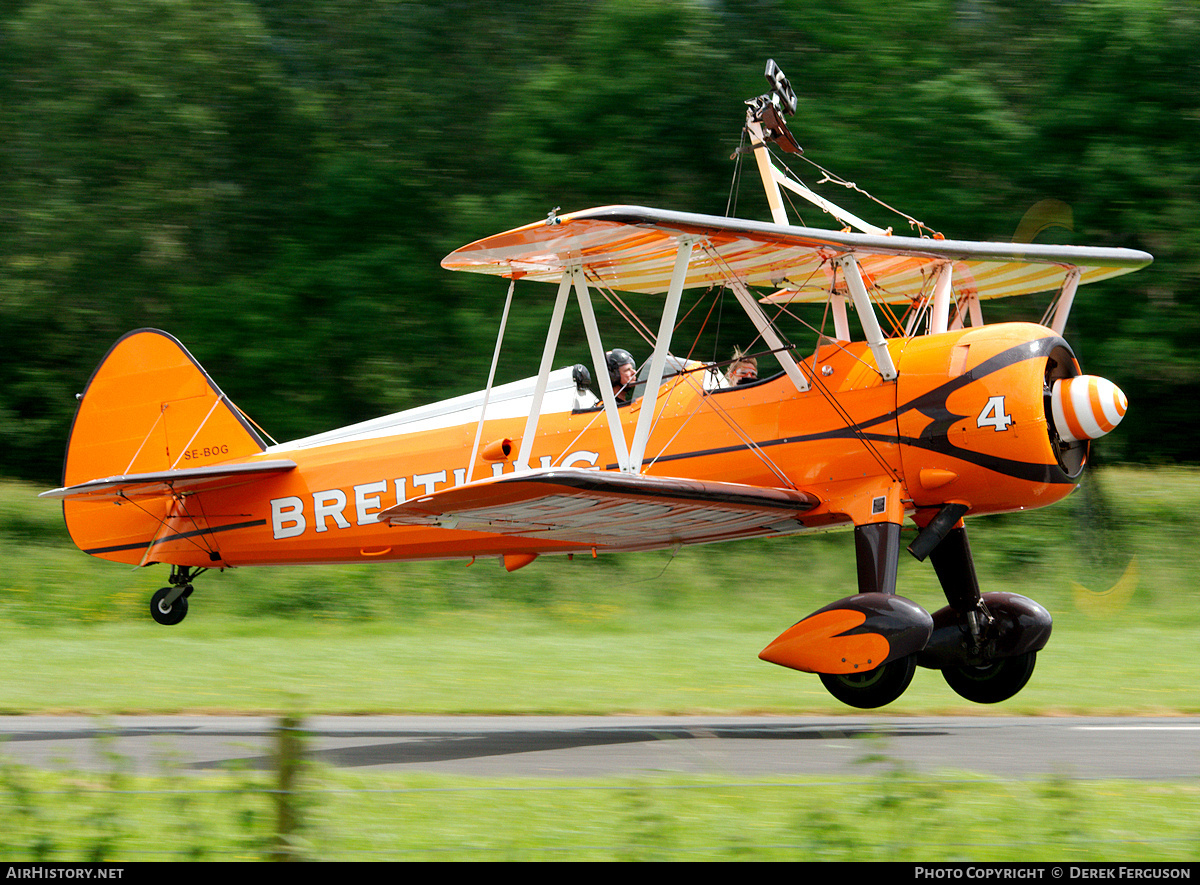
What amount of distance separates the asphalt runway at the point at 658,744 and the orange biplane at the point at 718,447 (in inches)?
22.6

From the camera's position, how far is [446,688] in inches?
454

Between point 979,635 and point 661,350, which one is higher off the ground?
point 661,350

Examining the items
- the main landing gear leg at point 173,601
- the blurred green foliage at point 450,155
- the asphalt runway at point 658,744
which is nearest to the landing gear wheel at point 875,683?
the asphalt runway at point 658,744

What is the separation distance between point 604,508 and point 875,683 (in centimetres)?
216

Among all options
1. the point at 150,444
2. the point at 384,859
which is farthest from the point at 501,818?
the point at 150,444

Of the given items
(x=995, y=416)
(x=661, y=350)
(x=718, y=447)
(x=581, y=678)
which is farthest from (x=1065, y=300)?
(x=581, y=678)

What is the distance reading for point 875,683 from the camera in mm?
8008

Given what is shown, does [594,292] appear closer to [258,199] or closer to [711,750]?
[258,199]

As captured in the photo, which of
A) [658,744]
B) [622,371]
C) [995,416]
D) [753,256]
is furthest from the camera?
[622,371]

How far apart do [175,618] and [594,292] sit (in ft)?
33.4

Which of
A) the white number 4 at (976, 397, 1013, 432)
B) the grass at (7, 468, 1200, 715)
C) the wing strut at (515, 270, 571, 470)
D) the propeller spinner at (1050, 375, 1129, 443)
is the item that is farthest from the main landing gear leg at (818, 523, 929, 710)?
the wing strut at (515, 270, 571, 470)

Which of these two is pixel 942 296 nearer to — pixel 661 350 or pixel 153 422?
pixel 661 350

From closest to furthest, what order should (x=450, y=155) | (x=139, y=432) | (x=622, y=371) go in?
(x=622, y=371) → (x=139, y=432) → (x=450, y=155)

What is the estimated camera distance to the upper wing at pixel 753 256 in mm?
7777
